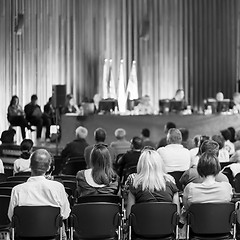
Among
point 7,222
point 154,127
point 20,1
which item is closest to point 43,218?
point 7,222

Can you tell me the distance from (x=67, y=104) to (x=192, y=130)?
3054 millimetres

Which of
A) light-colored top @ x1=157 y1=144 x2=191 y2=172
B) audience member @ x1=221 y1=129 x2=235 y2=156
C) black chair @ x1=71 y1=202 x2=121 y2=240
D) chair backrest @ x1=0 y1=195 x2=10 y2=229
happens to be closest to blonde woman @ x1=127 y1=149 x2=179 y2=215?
black chair @ x1=71 y1=202 x2=121 y2=240

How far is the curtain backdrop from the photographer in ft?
71.3

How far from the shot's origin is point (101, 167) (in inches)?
307

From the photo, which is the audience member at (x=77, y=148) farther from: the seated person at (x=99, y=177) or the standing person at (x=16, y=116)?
the standing person at (x=16, y=116)

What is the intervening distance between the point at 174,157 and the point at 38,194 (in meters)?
3.45

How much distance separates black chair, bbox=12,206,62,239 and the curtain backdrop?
14.7 m

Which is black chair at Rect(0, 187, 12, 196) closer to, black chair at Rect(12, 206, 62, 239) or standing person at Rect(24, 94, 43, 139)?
black chair at Rect(12, 206, 62, 239)

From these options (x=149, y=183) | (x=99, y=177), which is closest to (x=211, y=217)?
(x=149, y=183)

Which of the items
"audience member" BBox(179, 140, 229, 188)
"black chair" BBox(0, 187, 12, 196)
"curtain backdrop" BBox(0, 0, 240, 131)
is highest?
"curtain backdrop" BBox(0, 0, 240, 131)

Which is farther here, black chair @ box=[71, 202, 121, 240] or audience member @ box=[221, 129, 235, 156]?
audience member @ box=[221, 129, 235, 156]

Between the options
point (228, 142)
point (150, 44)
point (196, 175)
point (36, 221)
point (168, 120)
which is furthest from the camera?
point (150, 44)

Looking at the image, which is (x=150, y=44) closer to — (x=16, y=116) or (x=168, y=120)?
(x=168, y=120)

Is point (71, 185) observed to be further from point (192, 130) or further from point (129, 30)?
point (129, 30)
